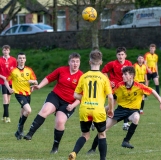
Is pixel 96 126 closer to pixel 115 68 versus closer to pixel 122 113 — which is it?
pixel 122 113

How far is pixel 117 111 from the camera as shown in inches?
422

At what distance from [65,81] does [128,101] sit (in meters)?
1.23

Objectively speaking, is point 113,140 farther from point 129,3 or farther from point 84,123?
point 129,3

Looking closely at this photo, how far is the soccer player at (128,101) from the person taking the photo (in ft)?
34.2

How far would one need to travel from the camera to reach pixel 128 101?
35.3ft

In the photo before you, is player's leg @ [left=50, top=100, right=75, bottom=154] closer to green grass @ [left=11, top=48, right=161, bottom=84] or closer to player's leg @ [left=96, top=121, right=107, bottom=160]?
player's leg @ [left=96, top=121, right=107, bottom=160]

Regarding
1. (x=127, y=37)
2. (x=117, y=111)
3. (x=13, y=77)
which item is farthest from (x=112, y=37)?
(x=117, y=111)

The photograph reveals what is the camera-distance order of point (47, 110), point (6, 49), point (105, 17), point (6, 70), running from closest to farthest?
point (47, 110), point (6, 49), point (6, 70), point (105, 17)

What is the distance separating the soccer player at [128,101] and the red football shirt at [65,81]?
75cm

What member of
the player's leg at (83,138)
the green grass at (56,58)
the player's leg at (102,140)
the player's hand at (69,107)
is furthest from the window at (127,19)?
the player's leg at (102,140)

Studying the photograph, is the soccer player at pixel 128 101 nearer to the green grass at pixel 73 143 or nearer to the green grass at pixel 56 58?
the green grass at pixel 73 143

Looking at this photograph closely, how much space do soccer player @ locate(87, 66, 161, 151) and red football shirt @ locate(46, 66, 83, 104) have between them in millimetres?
747

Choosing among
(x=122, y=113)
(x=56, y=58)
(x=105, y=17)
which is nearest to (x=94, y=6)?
(x=105, y=17)

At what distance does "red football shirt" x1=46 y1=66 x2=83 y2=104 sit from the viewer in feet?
33.9
